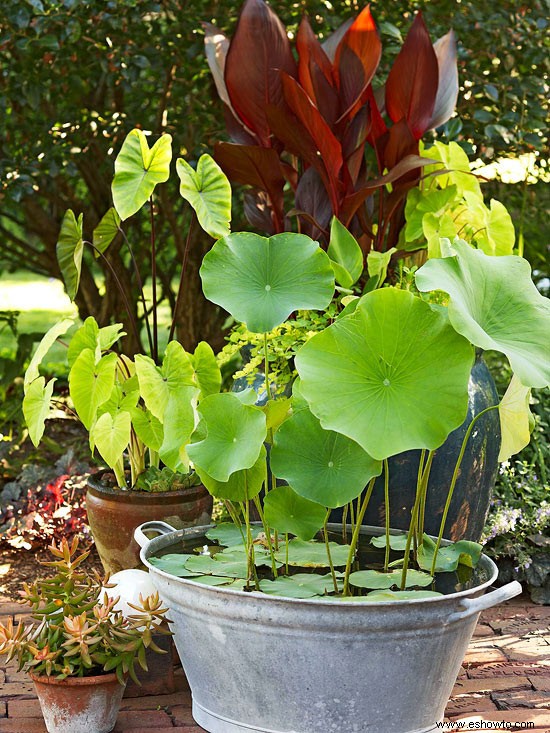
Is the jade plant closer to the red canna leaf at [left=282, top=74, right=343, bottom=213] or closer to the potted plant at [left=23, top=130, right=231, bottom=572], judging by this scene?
the potted plant at [left=23, top=130, right=231, bottom=572]

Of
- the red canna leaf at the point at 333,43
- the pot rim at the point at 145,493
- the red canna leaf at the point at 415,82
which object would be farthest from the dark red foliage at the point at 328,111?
the pot rim at the point at 145,493

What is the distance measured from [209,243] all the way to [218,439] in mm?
2389

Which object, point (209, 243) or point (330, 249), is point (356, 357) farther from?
point (209, 243)

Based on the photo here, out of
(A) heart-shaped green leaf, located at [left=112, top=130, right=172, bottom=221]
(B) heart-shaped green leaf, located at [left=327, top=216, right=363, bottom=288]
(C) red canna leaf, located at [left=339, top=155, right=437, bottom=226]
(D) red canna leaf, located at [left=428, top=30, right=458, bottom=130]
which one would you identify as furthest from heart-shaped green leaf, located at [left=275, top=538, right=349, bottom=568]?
(D) red canna leaf, located at [left=428, top=30, right=458, bottom=130]

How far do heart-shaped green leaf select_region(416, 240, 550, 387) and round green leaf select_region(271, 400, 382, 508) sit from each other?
331mm

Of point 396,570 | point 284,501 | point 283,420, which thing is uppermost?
point 283,420

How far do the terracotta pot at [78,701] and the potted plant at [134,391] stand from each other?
0.48m

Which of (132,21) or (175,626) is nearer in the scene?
(175,626)

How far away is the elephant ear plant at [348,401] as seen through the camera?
165 cm

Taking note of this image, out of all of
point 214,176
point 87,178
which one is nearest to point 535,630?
point 214,176

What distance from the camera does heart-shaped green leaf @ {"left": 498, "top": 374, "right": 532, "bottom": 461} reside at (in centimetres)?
192

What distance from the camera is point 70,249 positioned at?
2.68 m

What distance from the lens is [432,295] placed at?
245 centimetres

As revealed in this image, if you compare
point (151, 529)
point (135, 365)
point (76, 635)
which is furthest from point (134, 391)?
point (76, 635)
